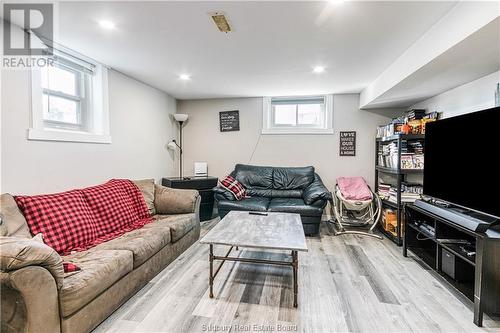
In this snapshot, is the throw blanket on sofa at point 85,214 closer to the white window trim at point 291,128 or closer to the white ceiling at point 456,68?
the white window trim at point 291,128

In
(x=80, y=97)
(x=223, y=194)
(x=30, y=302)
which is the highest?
(x=80, y=97)

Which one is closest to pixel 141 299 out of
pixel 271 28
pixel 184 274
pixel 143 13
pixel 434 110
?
pixel 184 274

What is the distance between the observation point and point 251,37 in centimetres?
230

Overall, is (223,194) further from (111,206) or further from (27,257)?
(27,257)

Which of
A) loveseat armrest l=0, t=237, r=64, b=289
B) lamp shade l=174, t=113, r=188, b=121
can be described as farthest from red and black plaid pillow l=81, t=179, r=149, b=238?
lamp shade l=174, t=113, r=188, b=121

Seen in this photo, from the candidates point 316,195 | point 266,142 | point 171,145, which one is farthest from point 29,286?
point 266,142

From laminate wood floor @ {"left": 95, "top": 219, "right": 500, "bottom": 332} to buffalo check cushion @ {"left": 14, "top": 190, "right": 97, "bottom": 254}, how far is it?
705mm

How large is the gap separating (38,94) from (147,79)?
5.10ft

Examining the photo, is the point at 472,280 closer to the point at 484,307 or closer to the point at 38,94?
the point at 484,307

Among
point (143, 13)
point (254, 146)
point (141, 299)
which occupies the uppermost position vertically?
point (143, 13)

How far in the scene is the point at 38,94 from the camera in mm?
2305

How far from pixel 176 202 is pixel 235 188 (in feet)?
3.45

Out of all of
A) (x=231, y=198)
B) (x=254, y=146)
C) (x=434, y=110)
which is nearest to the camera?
(x=434, y=110)

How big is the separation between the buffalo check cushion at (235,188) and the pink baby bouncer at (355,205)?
1516 mm
